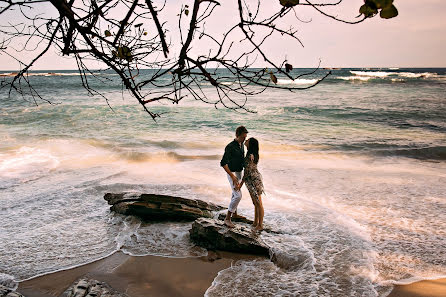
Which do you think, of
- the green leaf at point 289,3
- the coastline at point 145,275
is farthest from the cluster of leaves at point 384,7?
the coastline at point 145,275

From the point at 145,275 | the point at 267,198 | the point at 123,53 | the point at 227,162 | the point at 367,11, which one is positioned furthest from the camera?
the point at 267,198

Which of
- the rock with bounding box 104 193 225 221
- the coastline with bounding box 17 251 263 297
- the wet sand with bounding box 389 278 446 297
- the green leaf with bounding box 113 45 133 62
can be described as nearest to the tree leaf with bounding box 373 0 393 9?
Result: the green leaf with bounding box 113 45 133 62

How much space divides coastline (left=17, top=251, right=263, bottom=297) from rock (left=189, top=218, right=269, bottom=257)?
0.11 metres

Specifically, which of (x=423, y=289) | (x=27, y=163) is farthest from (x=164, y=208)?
(x=27, y=163)

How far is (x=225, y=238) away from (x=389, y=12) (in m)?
4.88

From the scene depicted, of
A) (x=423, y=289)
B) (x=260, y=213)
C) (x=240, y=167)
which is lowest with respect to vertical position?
(x=423, y=289)

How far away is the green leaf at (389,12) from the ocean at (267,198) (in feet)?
3.85

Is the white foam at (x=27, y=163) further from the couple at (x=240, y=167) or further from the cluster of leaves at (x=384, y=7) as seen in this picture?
the cluster of leaves at (x=384, y=7)

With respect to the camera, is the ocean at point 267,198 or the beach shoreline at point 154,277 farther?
the ocean at point 267,198

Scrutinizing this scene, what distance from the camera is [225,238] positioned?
5832 mm

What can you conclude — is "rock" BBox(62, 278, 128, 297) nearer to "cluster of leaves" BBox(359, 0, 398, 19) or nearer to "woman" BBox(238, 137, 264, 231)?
"woman" BBox(238, 137, 264, 231)

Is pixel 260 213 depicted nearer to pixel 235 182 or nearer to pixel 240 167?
pixel 235 182

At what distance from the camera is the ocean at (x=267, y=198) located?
17.6 ft

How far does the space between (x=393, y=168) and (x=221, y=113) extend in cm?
1582
